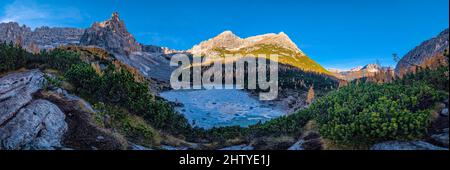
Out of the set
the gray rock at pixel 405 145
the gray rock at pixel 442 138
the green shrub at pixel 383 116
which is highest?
the green shrub at pixel 383 116

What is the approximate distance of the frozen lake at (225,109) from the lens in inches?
2491

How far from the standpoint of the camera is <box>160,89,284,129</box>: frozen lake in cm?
6328

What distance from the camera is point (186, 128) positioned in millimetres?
28031

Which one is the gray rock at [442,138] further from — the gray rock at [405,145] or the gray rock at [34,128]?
the gray rock at [34,128]

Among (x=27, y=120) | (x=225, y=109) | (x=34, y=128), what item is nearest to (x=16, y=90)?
(x=27, y=120)

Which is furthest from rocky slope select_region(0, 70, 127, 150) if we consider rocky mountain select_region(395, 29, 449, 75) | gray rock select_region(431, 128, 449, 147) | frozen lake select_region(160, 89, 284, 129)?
frozen lake select_region(160, 89, 284, 129)

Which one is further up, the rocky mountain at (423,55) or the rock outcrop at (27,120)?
the rocky mountain at (423,55)

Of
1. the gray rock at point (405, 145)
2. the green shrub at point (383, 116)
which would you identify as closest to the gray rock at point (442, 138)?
the gray rock at point (405, 145)

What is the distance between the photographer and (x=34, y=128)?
685 inches

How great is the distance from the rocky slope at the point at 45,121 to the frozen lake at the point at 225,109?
117ft

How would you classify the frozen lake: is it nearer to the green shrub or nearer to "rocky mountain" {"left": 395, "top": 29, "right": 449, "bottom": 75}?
"rocky mountain" {"left": 395, "top": 29, "right": 449, "bottom": 75}

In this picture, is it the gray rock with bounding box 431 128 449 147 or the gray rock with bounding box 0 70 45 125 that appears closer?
the gray rock with bounding box 431 128 449 147
